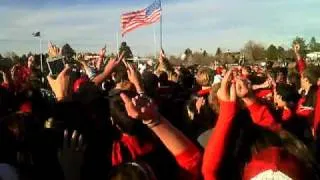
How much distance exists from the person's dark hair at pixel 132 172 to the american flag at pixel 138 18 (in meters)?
19.3

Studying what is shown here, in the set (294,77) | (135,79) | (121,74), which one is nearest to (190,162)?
(135,79)

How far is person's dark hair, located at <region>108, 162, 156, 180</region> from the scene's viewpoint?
113 inches

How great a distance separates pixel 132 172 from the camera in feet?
9.52

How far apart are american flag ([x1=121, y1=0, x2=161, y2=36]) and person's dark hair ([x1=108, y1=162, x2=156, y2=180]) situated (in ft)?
63.5

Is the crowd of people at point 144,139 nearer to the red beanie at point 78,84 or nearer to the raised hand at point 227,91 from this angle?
the raised hand at point 227,91

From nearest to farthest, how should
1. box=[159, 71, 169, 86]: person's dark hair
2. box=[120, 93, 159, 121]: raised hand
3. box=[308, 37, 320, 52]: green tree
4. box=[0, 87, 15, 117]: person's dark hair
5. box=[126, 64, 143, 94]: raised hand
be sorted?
box=[120, 93, 159, 121]: raised hand, box=[126, 64, 143, 94]: raised hand, box=[0, 87, 15, 117]: person's dark hair, box=[159, 71, 169, 86]: person's dark hair, box=[308, 37, 320, 52]: green tree

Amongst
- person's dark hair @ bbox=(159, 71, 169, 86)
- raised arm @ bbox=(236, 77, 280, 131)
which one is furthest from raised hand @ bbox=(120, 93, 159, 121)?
person's dark hair @ bbox=(159, 71, 169, 86)

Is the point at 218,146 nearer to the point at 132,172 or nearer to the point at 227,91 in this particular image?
the point at 227,91

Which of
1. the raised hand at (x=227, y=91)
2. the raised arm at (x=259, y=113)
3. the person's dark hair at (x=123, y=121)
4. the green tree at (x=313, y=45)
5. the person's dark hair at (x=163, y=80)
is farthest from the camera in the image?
the green tree at (x=313, y=45)

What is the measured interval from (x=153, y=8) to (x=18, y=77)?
15474mm

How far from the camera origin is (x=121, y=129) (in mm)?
4188

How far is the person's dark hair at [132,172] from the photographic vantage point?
113 inches

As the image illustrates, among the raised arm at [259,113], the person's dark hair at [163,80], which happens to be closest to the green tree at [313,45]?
the person's dark hair at [163,80]

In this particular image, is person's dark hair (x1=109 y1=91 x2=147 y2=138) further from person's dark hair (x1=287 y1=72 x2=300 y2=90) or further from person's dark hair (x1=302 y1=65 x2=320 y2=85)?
person's dark hair (x1=287 y1=72 x2=300 y2=90)
